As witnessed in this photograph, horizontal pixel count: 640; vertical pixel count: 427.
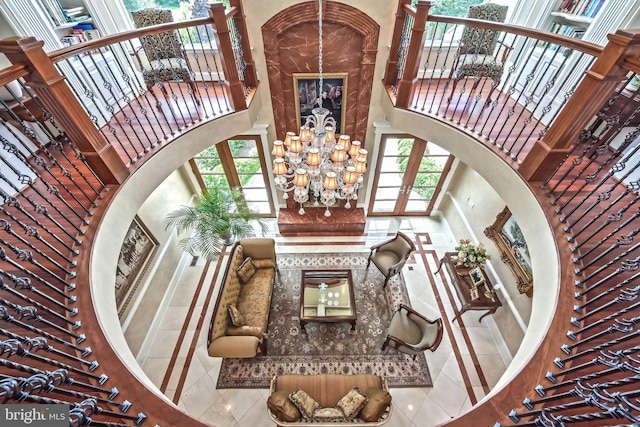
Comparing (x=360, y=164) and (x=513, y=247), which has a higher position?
(x=360, y=164)

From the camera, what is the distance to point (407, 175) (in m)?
5.95

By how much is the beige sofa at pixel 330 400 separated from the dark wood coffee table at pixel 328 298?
86 centimetres

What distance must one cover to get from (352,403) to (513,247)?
10.4 feet

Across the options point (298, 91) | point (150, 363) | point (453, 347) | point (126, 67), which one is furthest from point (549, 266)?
point (126, 67)

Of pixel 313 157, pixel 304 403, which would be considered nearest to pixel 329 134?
pixel 313 157

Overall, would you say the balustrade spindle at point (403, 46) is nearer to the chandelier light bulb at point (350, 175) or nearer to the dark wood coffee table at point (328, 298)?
the chandelier light bulb at point (350, 175)

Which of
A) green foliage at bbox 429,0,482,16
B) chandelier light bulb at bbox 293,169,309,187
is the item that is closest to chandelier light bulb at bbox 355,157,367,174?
chandelier light bulb at bbox 293,169,309,187

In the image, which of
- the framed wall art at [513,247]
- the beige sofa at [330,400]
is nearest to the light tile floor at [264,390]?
the beige sofa at [330,400]

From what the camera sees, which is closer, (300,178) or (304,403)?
(300,178)

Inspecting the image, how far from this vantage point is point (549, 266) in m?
2.34

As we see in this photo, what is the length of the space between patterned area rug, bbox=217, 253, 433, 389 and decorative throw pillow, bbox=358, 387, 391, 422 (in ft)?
2.82

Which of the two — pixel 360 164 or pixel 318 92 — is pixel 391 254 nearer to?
pixel 360 164

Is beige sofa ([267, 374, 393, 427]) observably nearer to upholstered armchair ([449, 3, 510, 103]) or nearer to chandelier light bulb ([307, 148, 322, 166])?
chandelier light bulb ([307, 148, 322, 166])

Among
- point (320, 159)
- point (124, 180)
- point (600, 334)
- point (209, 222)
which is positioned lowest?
point (209, 222)
